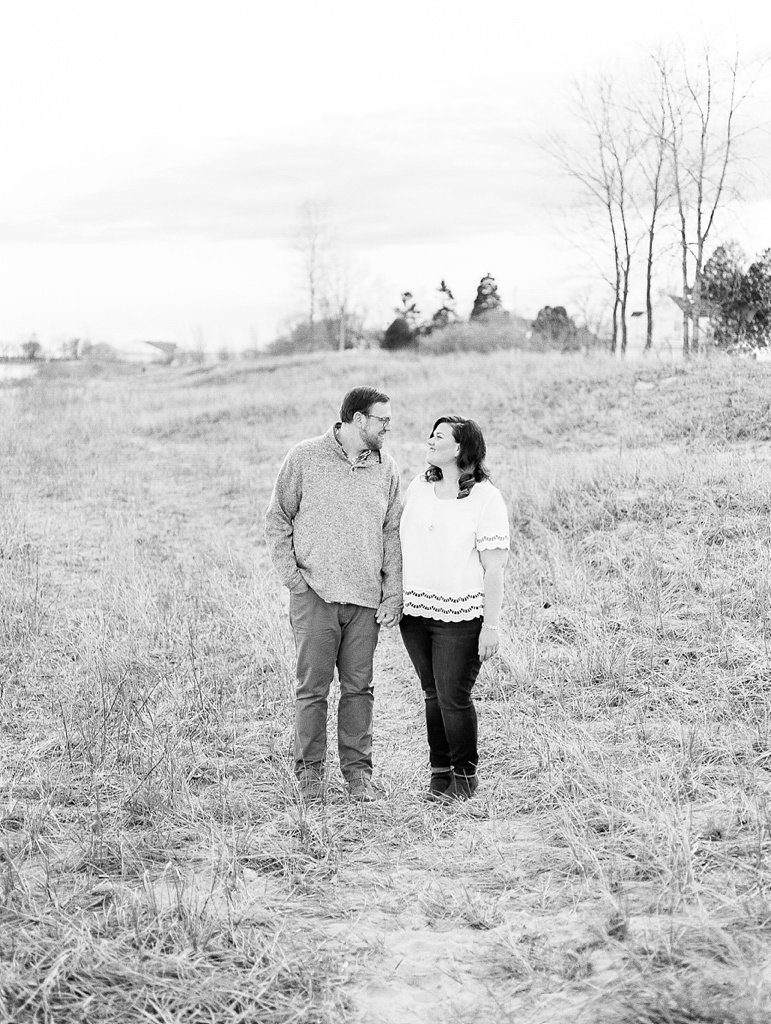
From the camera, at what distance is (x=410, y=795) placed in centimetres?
451

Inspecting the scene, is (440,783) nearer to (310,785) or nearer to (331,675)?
(310,785)

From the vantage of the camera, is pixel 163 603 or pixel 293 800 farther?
pixel 163 603

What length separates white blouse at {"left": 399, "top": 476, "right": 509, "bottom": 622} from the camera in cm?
422

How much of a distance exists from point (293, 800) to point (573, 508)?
19.5 feet

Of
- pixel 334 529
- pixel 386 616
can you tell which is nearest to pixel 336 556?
pixel 334 529

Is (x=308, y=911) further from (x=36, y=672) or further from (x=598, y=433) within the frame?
(x=598, y=433)

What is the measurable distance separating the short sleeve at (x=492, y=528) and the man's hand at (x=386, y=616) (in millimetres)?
493

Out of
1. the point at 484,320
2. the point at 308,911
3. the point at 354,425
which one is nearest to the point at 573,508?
the point at 354,425

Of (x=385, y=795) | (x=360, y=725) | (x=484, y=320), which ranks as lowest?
(x=385, y=795)

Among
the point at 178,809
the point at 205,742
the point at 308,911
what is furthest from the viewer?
the point at 205,742

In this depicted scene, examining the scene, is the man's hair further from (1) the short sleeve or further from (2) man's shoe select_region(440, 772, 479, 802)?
(2) man's shoe select_region(440, 772, 479, 802)

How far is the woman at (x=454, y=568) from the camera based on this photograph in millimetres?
4211

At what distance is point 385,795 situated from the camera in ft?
14.8

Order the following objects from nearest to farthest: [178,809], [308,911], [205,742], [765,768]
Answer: [308,911], [178,809], [765,768], [205,742]
